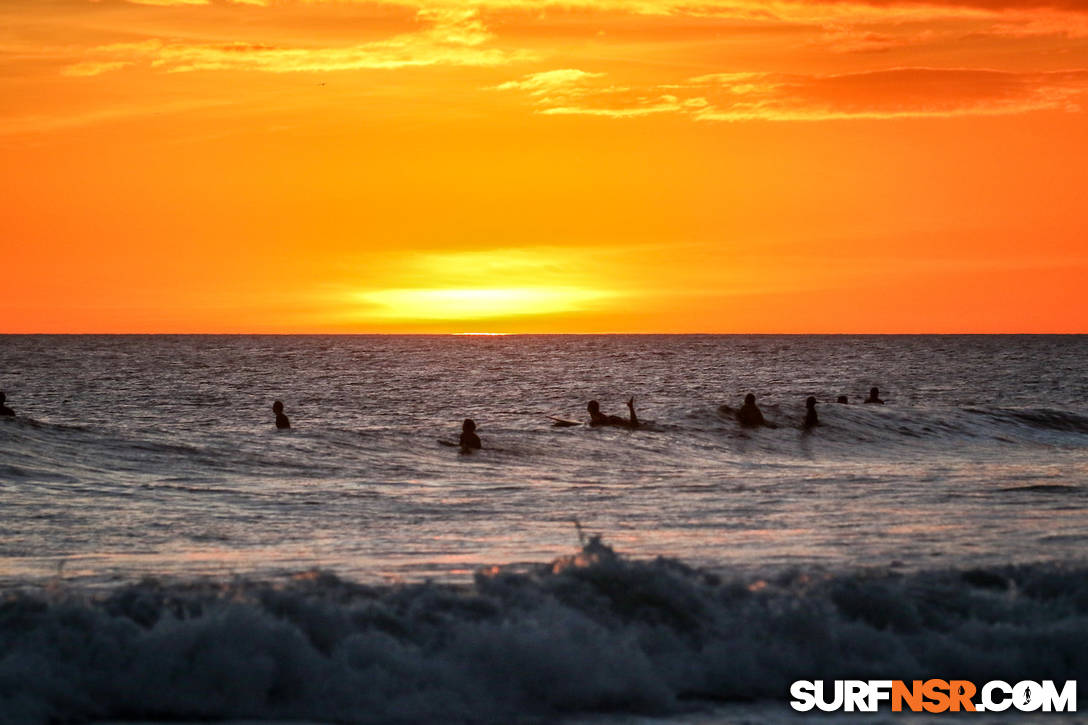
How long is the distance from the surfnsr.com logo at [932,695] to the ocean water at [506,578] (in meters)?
0.17

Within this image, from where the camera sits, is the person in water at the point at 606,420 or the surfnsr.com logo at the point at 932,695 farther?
the person in water at the point at 606,420

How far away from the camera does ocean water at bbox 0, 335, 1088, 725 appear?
9359mm

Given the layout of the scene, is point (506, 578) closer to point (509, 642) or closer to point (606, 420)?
point (509, 642)

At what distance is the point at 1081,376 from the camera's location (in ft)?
263

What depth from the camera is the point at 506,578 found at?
1114 cm

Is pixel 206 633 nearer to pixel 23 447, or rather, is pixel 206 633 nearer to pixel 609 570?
pixel 609 570

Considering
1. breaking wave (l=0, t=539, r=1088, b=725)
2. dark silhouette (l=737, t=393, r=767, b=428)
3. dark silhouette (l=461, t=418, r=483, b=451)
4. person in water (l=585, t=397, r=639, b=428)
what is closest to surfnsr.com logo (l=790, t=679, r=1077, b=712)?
breaking wave (l=0, t=539, r=1088, b=725)

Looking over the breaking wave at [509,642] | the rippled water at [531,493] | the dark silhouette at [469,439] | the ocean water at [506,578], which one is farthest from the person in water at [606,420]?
the breaking wave at [509,642]

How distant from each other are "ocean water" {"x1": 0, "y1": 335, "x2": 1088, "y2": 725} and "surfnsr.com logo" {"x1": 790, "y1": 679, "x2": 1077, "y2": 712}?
0.17 metres

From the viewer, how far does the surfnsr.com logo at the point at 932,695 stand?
9211 mm

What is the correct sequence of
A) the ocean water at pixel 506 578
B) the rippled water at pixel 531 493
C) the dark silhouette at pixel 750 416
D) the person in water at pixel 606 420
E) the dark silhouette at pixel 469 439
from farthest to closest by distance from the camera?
the dark silhouette at pixel 750 416, the person in water at pixel 606 420, the dark silhouette at pixel 469 439, the rippled water at pixel 531 493, the ocean water at pixel 506 578

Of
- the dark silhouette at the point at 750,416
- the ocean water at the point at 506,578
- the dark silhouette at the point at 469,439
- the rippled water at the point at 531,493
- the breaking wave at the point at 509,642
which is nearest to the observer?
the breaking wave at the point at 509,642

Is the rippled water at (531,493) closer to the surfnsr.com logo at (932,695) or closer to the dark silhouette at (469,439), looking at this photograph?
the dark silhouette at (469,439)

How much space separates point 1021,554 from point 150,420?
128 feet
